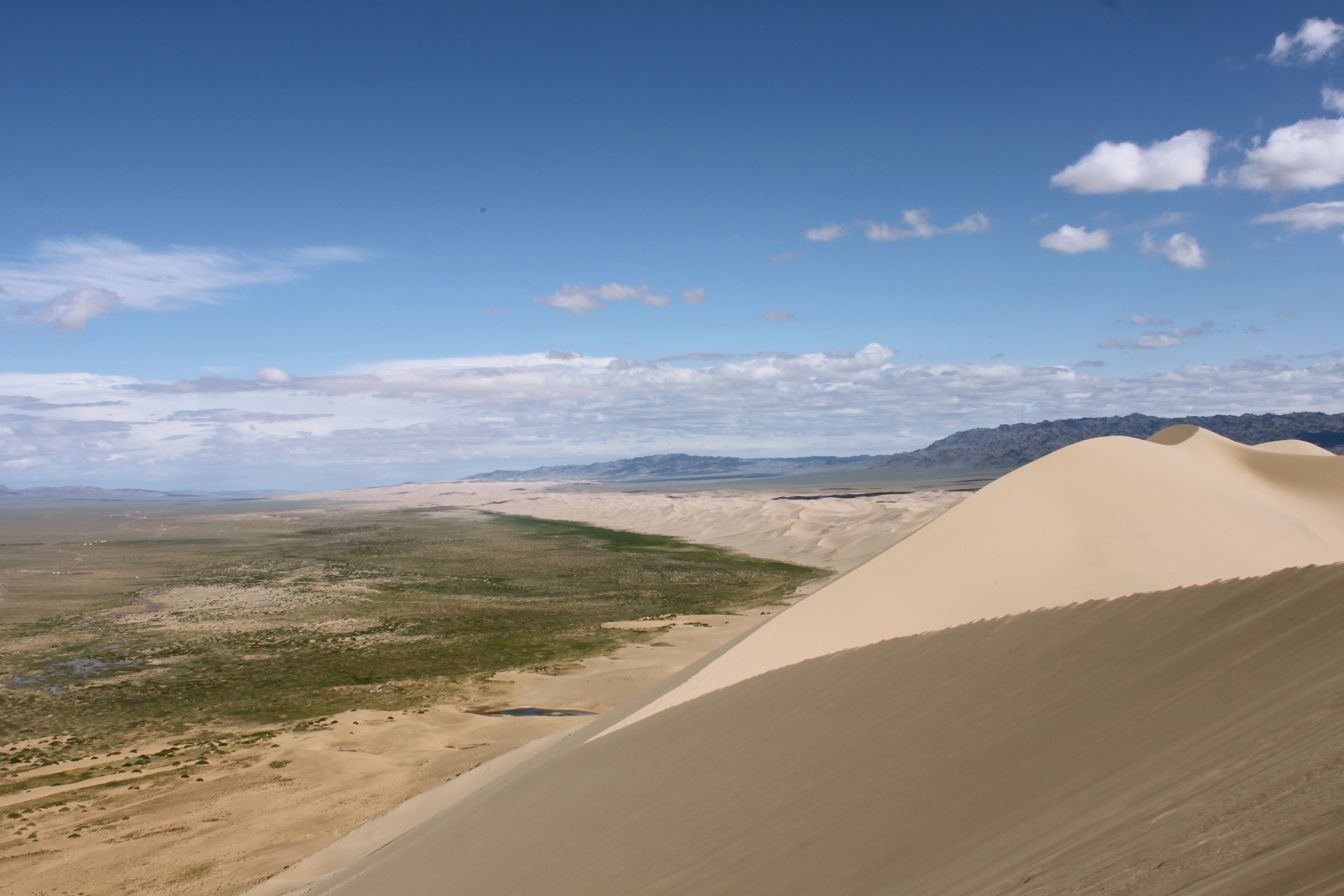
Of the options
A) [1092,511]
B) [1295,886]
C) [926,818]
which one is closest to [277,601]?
[1092,511]

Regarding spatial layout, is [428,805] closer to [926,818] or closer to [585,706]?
[585,706]

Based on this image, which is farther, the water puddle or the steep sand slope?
the water puddle

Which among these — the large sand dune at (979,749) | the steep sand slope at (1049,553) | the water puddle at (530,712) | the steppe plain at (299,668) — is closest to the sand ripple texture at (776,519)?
the steppe plain at (299,668)

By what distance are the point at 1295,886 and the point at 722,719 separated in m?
6.53

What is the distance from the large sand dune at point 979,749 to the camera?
292 centimetres

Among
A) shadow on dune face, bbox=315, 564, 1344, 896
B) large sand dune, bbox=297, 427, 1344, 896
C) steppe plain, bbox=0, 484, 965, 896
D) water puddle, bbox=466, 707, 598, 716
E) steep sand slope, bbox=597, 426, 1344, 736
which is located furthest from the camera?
water puddle, bbox=466, 707, 598, 716

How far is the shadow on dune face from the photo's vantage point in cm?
274

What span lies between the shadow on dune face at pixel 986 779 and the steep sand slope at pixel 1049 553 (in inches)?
47.8

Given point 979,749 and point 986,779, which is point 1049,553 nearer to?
point 979,749

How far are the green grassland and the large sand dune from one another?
1002 cm

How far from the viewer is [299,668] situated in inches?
778

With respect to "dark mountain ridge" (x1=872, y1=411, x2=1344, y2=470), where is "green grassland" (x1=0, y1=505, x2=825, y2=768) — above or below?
below

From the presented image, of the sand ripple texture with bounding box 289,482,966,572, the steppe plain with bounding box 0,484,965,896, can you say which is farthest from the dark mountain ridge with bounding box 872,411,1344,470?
the steppe plain with bounding box 0,484,965,896

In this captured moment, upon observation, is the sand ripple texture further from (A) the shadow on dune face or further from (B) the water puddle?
(B) the water puddle
